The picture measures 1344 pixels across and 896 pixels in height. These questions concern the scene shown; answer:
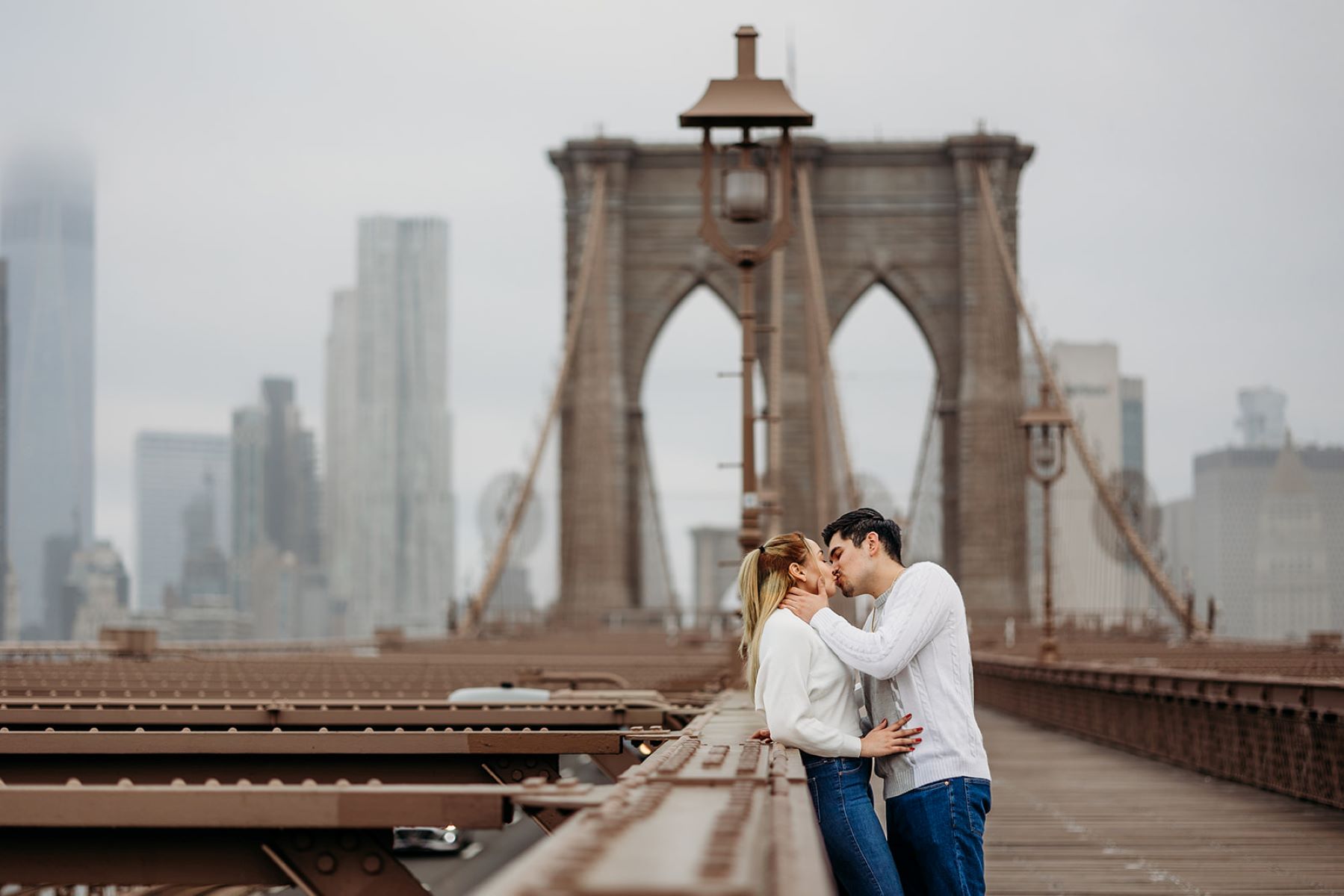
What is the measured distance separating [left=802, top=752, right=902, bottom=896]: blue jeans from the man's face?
1.66ft

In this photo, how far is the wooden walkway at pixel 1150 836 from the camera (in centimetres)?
757

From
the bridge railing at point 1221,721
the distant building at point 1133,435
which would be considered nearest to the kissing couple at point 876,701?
the bridge railing at point 1221,721

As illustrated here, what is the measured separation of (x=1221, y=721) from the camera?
12.3 metres

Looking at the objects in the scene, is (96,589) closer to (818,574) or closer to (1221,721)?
(1221,721)

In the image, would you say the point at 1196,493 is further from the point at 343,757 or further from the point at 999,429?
the point at 343,757

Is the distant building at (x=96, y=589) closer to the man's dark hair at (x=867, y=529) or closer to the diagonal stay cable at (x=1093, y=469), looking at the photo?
the diagonal stay cable at (x=1093, y=469)

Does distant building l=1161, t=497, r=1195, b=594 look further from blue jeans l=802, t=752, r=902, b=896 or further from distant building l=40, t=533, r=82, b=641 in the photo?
blue jeans l=802, t=752, r=902, b=896

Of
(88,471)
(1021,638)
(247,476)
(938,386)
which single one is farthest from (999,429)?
(247,476)

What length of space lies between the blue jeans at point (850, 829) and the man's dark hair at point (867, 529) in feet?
2.01

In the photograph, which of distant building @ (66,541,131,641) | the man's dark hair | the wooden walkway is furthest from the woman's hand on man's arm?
distant building @ (66,541,131,641)

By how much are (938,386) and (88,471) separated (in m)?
97.0

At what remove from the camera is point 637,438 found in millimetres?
53188

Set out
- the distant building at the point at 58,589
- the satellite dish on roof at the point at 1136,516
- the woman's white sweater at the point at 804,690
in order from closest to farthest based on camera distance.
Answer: the woman's white sweater at the point at 804,690 → the satellite dish on roof at the point at 1136,516 → the distant building at the point at 58,589

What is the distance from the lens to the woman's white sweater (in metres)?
4.27
